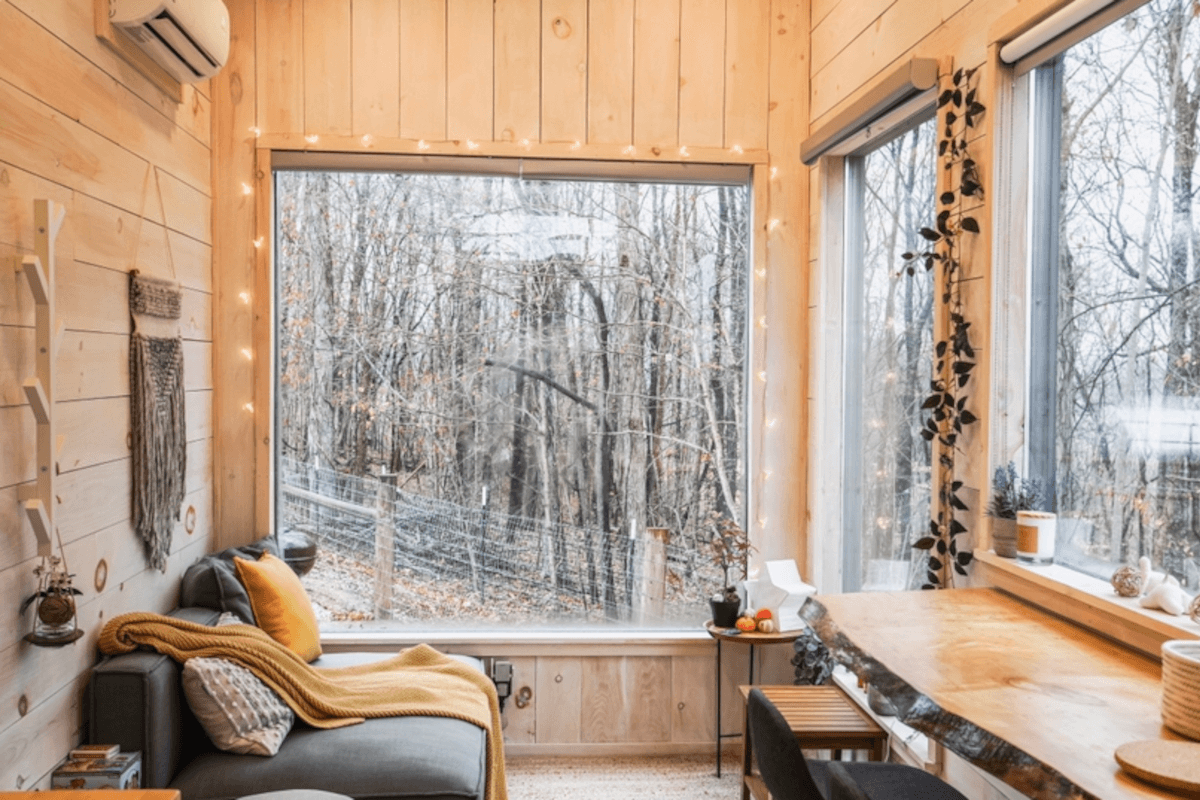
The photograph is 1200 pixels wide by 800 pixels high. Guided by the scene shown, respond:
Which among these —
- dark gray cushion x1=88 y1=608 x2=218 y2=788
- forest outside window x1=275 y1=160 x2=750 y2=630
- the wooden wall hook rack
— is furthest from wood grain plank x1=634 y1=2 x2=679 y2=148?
dark gray cushion x1=88 y1=608 x2=218 y2=788

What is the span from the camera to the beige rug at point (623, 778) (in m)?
3.21

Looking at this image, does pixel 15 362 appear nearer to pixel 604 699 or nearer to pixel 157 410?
pixel 157 410

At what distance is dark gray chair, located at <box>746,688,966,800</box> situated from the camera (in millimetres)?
1566

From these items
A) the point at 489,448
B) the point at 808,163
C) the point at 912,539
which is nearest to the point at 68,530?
the point at 489,448

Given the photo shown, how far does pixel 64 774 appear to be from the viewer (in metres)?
2.17

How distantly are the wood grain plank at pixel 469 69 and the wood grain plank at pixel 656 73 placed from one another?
1.85ft

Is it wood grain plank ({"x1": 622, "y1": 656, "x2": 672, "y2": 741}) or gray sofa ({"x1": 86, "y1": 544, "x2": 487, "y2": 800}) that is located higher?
gray sofa ({"x1": 86, "y1": 544, "x2": 487, "y2": 800})

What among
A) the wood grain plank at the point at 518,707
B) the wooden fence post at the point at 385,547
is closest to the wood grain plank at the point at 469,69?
the wooden fence post at the point at 385,547

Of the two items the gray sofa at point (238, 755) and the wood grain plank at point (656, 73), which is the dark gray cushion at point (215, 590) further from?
the wood grain plank at point (656, 73)

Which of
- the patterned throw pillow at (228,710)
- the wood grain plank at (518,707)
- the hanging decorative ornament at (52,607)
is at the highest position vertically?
the hanging decorative ornament at (52,607)

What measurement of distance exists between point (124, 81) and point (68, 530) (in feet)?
4.18

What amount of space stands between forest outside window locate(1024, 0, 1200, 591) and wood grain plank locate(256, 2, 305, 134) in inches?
101

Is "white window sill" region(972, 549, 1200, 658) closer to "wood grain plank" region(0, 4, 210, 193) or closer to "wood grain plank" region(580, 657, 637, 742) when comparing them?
"wood grain plank" region(580, 657, 637, 742)

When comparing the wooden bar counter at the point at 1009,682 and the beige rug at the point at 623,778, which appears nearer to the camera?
the wooden bar counter at the point at 1009,682
